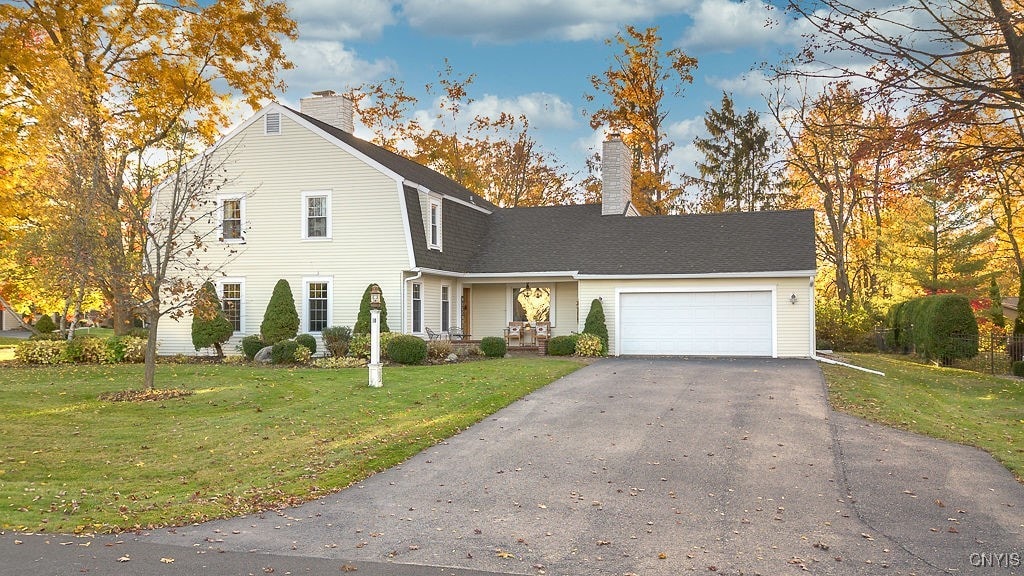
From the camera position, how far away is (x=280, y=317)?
20766mm

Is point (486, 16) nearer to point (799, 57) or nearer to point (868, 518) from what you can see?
point (799, 57)

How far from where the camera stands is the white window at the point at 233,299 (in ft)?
73.5

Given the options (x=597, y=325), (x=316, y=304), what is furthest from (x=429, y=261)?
(x=597, y=325)

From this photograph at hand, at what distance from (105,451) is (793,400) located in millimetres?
10725

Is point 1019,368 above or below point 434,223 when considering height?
below

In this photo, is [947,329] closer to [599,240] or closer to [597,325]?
[597,325]

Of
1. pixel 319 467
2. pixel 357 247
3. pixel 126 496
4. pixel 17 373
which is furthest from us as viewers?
pixel 357 247

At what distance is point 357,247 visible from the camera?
70.6ft

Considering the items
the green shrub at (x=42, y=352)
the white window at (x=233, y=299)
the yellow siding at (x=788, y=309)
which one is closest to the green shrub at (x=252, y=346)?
the white window at (x=233, y=299)

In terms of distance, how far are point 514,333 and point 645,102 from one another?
16.3 metres

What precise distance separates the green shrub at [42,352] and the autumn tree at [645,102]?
23.9m

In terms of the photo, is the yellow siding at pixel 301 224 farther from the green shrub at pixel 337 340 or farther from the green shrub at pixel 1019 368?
the green shrub at pixel 1019 368

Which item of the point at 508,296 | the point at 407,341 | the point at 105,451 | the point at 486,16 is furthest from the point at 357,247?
the point at 105,451

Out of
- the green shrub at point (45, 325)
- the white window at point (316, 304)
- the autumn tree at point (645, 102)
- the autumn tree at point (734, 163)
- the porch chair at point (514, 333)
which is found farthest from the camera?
the green shrub at point (45, 325)
